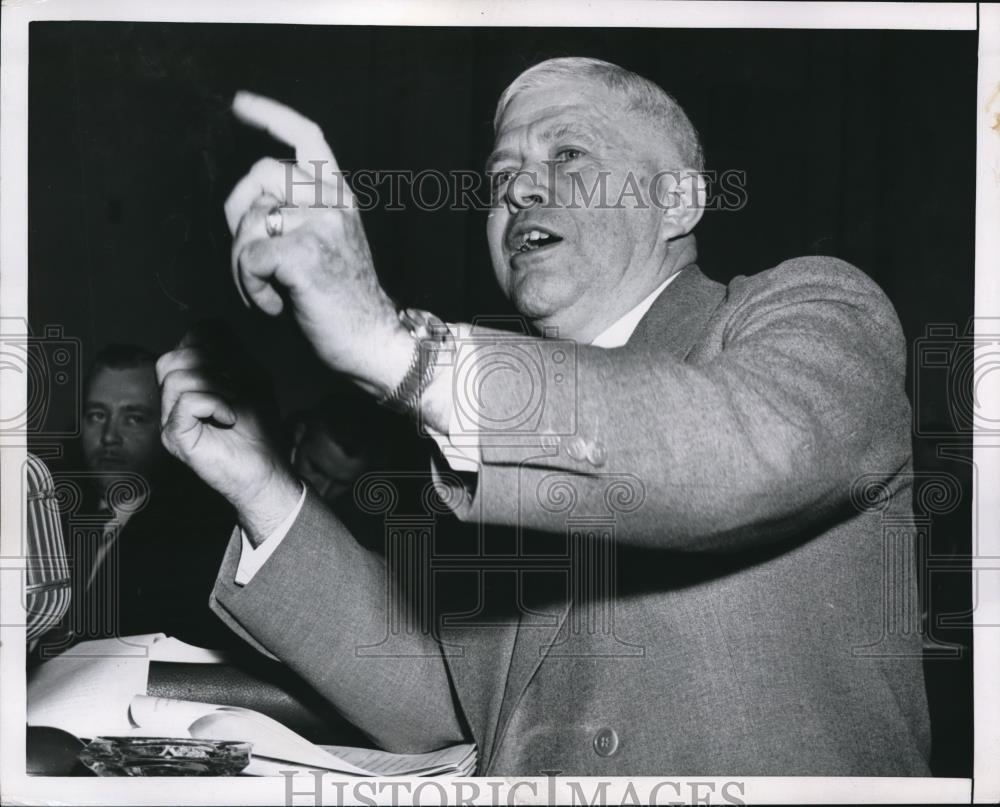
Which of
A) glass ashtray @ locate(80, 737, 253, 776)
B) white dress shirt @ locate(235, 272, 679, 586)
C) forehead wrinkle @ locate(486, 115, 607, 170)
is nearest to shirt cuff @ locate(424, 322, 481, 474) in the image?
white dress shirt @ locate(235, 272, 679, 586)

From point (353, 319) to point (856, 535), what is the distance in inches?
33.8

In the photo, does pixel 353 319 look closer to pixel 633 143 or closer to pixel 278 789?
pixel 633 143

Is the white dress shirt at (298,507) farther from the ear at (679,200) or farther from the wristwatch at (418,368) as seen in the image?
the wristwatch at (418,368)

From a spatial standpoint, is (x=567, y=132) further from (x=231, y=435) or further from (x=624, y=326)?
(x=231, y=435)

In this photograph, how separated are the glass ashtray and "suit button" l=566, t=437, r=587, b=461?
82 centimetres

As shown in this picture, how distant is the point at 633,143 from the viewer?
173 centimetres

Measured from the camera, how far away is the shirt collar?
168 centimetres

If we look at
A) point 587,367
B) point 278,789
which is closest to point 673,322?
point 587,367

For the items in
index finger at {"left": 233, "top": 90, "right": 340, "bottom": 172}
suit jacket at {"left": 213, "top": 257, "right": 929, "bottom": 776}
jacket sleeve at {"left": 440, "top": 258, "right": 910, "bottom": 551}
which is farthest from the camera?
index finger at {"left": 233, "top": 90, "right": 340, "bottom": 172}

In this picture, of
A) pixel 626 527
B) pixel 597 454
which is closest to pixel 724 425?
pixel 597 454

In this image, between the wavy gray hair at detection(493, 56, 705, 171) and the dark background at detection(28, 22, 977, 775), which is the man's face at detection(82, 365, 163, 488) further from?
the wavy gray hair at detection(493, 56, 705, 171)

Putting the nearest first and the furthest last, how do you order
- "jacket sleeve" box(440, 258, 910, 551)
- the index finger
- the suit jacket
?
1. "jacket sleeve" box(440, 258, 910, 551)
2. the suit jacket
3. the index finger

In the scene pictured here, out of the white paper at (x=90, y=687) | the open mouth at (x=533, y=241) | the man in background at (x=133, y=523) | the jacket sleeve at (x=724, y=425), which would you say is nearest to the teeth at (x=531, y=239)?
the open mouth at (x=533, y=241)

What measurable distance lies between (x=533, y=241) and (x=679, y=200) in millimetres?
247
